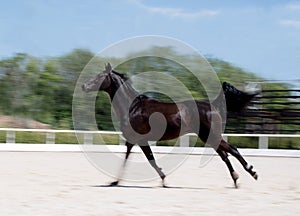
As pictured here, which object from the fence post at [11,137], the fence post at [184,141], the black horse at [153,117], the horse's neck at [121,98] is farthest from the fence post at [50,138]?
the horse's neck at [121,98]

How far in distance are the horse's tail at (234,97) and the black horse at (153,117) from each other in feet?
2.15

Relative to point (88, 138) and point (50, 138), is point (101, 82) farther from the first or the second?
point (50, 138)

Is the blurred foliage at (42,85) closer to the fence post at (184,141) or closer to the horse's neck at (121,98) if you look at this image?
the fence post at (184,141)

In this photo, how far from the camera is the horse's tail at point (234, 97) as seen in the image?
963cm

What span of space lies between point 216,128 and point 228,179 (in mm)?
1539

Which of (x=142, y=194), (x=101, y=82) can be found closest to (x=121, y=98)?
(x=101, y=82)

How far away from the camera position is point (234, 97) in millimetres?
9711

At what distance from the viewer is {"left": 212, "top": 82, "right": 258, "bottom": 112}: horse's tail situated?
963 cm

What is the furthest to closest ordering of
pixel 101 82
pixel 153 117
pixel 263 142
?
1. pixel 263 142
2. pixel 101 82
3. pixel 153 117

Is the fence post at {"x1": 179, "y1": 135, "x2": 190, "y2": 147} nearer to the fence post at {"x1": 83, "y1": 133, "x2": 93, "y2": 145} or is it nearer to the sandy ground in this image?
the fence post at {"x1": 83, "y1": 133, "x2": 93, "y2": 145}

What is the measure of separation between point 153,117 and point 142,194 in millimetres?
1541

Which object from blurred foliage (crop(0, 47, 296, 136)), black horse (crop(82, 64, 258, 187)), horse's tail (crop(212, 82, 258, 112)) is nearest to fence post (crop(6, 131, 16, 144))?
blurred foliage (crop(0, 47, 296, 136))

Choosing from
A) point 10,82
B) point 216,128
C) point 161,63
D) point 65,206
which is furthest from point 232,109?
point 10,82

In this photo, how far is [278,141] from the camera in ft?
69.2
